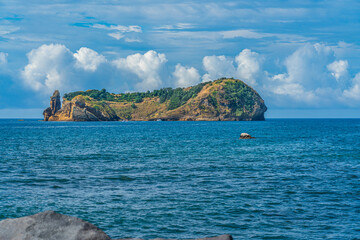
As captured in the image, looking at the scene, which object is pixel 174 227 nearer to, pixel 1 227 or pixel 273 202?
pixel 273 202

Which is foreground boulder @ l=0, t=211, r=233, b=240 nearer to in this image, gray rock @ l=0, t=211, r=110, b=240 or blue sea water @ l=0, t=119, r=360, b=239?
gray rock @ l=0, t=211, r=110, b=240

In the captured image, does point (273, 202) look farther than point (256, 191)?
No

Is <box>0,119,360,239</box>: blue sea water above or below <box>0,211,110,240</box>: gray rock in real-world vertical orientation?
below

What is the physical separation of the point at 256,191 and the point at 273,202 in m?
2.96

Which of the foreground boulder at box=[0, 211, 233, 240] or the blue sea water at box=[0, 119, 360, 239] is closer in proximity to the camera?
the foreground boulder at box=[0, 211, 233, 240]

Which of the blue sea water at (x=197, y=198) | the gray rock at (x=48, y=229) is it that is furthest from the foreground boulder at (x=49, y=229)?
the blue sea water at (x=197, y=198)

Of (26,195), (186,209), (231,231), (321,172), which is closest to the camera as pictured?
(231,231)

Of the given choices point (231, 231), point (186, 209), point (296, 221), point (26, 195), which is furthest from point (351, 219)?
point (26, 195)

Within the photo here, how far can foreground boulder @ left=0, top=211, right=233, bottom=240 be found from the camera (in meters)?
9.02

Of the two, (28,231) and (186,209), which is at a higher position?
(28,231)

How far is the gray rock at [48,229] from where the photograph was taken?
29.6 feet

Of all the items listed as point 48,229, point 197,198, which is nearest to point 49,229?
point 48,229

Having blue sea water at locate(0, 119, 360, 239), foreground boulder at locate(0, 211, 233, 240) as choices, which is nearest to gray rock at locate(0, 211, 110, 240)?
foreground boulder at locate(0, 211, 233, 240)

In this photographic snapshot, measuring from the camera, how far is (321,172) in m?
32.5
